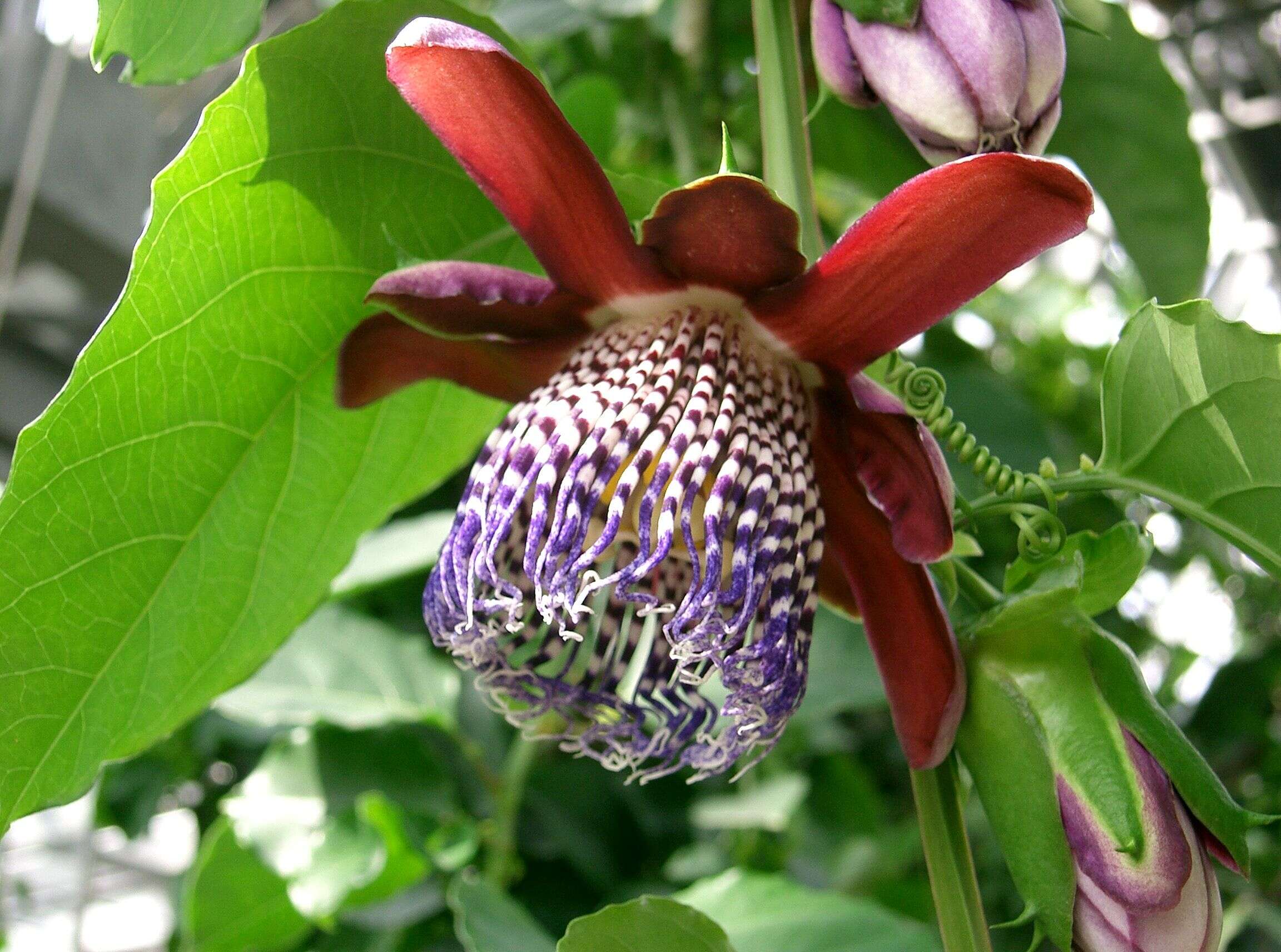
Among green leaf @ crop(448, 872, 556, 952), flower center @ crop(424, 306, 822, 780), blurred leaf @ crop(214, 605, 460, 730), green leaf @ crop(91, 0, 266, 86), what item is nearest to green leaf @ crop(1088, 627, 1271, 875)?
flower center @ crop(424, 306, 822, 780)

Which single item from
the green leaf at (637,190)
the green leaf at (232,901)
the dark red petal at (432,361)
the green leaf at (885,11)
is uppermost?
the green leaf at (885,11)

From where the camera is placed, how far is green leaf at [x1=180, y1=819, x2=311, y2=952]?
1.23m

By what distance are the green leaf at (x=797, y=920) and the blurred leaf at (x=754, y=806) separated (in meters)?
0.30

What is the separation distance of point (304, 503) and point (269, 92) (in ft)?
0.82

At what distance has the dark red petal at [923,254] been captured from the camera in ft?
1.69

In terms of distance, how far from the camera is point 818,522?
603 mm

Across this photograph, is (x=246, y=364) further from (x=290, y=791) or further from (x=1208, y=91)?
(x=1208, y=91)

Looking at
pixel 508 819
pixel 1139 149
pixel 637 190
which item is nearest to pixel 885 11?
pixel 637 190

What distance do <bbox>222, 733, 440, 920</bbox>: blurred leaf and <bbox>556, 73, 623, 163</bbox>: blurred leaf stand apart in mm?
721

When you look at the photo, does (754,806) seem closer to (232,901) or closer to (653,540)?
(232,901)

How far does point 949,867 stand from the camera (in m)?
0.61

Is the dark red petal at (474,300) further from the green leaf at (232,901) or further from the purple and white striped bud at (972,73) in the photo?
the green leaf at (232,901)

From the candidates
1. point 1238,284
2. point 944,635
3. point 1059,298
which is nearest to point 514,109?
point 944,635

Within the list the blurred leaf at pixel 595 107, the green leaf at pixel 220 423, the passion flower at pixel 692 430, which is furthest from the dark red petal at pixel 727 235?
the blurred leaf at pixel 595 107
